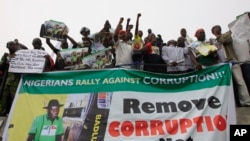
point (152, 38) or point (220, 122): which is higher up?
point (152, 38)

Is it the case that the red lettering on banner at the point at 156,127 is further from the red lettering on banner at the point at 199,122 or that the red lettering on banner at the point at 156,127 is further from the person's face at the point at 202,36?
the person's face at the point at 202,36

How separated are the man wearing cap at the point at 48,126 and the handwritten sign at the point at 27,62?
0.91 m

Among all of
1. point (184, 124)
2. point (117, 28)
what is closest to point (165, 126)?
point (184, 124)

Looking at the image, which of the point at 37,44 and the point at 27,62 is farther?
the point at 37,44

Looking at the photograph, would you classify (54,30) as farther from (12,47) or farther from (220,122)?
(220,122)

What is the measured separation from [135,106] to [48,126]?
5.22 feet

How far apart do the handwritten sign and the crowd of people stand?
161mm

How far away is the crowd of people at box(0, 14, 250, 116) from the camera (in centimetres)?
829

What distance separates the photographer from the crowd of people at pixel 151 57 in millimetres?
8289

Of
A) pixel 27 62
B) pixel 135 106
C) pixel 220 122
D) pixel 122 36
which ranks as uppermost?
pixel 122 36

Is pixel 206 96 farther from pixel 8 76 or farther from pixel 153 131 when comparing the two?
pixel 8 76

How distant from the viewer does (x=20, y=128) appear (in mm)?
7984

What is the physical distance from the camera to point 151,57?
8.50 metres

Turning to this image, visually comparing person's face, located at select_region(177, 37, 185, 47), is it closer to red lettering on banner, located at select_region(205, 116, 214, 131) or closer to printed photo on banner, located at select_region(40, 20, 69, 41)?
red lettering on banner, located at select_region(205, 116, 214, 131)
